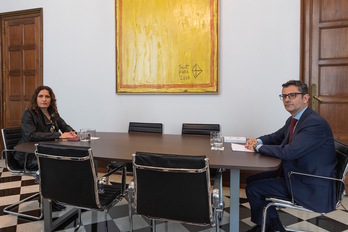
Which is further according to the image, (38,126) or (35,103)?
(35,103)

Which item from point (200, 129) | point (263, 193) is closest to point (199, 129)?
point (200, 129)

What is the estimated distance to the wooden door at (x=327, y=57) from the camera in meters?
3.08

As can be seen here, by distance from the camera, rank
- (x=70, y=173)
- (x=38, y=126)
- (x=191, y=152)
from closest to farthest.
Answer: (x=70, y=173) < (x=191, y=152) < (x=38, y=126)

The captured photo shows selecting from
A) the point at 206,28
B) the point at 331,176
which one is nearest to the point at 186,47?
the point at 206,28

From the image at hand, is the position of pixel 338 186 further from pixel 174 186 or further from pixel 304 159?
pixel 174 186

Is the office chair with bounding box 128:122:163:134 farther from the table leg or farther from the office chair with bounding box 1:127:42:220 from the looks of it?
the table leg

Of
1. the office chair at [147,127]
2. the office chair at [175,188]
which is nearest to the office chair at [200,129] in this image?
the office chair at [147,127]

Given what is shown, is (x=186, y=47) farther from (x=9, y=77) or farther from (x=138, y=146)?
(x=9, y=77)

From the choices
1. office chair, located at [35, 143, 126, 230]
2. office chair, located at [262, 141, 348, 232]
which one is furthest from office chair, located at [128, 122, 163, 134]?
office chair, located at [262, 141, 348, 232]

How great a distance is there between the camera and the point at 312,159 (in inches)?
72.4

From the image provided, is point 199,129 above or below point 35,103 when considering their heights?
below

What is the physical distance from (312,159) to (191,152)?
0.85 meters

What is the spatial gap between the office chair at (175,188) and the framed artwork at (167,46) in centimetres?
217

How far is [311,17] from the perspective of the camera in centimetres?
314
